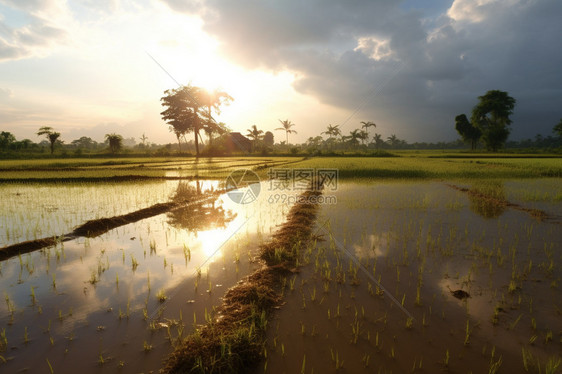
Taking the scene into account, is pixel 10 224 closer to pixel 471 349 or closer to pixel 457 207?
pixel 471 349

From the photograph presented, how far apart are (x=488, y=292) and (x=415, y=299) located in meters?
1.01

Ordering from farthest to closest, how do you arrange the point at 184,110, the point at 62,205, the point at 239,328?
1. the point at 184,110
2. the point at 62,205
3. the point at 239,328

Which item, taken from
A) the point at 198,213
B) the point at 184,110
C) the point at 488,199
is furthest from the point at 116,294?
the point at 184,110

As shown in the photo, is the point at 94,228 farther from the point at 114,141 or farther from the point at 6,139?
the point at 6,139

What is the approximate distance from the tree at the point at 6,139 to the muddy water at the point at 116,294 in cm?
5084

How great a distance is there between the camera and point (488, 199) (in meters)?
9.16

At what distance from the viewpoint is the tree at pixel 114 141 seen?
40831 millimetres

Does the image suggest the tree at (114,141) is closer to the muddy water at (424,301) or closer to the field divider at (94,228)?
the field divider at (94,228)

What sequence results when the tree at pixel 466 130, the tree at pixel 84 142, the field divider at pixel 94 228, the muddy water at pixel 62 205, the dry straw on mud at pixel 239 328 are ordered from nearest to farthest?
the dry straw on mud at pixel 239 328 → the field divider at pixel 94 228 → the muddy water at pixel 62 205 → the tree at pixel 466 130 → the tree at pixel 84 142

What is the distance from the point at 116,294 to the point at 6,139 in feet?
181

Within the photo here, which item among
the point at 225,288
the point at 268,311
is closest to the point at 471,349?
the point at 268,311

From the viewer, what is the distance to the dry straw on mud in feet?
7.49

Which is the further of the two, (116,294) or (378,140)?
(378,140)

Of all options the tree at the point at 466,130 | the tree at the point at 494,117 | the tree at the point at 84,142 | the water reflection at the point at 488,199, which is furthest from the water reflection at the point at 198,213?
the tree at the point at 84,142
